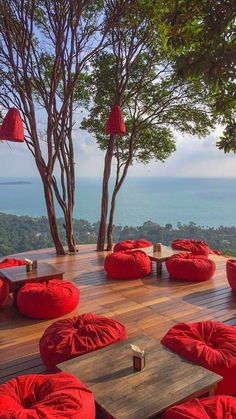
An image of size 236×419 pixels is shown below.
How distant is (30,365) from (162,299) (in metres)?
1.94

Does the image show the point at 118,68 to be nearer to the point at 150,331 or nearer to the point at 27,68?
the point at 27,68

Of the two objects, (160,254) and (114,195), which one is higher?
(114,195)

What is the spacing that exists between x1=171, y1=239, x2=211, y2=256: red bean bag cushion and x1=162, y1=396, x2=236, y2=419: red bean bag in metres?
4.28

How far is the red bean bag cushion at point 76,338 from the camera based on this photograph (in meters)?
2.50

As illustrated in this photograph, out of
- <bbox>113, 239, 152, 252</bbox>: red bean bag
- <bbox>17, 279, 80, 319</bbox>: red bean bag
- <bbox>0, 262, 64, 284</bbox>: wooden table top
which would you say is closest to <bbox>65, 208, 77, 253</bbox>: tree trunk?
<bbox>113, 239, 152, 252</bbox>: red bean bag

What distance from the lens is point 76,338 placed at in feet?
8.53

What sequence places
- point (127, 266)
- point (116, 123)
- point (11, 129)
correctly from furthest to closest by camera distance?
point (116, 123) → point (127, 266) → point (11, 129)

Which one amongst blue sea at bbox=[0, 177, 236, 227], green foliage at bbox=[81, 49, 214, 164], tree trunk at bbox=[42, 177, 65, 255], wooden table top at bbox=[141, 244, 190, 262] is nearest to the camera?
wooden table top at bbox=[141, 244, 190, 262]

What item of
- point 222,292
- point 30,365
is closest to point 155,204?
point 222,292

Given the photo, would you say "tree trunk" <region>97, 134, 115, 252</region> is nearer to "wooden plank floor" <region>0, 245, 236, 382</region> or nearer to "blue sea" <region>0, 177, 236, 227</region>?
"wooden plank floor" <region>0, 245, 236, 382</region>

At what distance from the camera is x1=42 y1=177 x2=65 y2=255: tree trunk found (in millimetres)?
6821

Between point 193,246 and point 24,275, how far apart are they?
3168 mm

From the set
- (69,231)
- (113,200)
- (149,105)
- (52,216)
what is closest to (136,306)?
(52,216)

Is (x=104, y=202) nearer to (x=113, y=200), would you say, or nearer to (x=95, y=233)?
(x=113, y=200)
